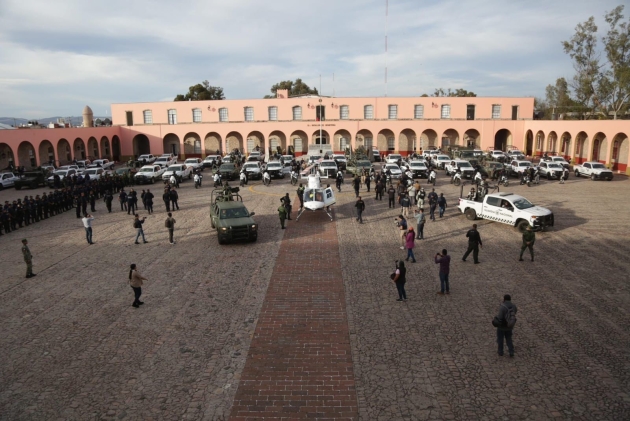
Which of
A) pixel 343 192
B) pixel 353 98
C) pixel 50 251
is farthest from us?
pixel 353 98

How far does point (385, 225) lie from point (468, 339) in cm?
1115

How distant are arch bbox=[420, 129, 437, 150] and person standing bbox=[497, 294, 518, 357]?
49.1 meters

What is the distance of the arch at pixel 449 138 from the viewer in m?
56.4

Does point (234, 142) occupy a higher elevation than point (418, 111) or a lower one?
lower

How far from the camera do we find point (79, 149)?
5066cm

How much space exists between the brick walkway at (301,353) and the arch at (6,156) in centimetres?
3695

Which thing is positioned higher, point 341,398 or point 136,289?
point 136,289

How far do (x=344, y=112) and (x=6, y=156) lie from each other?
3470 cm

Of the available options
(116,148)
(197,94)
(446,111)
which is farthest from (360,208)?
(197,94)

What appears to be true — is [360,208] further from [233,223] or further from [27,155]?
[27,155]

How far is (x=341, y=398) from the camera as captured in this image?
8203 millimetres

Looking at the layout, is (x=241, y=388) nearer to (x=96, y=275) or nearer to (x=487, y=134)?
(x=96, y=275)

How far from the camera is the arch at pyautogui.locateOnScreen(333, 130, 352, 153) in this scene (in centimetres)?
5738

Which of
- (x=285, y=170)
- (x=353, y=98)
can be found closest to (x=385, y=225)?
(x=285, y=170)
